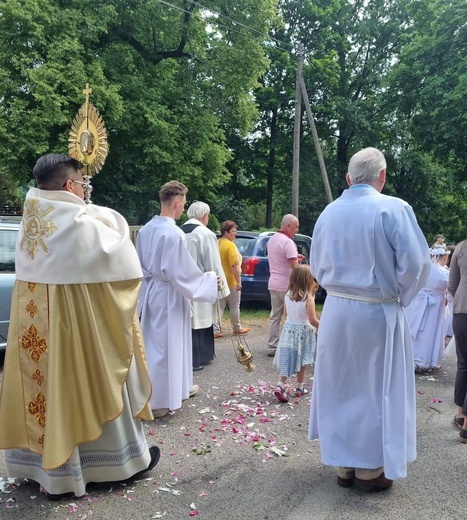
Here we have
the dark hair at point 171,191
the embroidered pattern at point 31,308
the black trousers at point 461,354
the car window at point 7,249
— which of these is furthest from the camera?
the car window at point 7,249

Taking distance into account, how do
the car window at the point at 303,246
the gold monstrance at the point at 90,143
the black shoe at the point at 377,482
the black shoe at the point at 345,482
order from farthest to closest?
the car window at the point at 303,246 < the gold monstrance at the point at 90,143 < the black shoe at the point at 345,482 < the black shoe at the point at 377,482

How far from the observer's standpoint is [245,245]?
453 inches

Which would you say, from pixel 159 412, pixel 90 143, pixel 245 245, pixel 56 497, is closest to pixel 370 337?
pixel 56 497

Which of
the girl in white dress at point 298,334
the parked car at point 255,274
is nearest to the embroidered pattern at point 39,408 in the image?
the girl in white dress at point 298,334

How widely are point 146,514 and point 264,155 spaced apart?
29.5 m

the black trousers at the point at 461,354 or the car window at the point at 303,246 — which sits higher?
the car window at the point at 303,246

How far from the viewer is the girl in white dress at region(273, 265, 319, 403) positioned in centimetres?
561

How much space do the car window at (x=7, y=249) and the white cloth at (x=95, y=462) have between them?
3460 mm

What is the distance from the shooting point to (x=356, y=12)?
3098 centimetres

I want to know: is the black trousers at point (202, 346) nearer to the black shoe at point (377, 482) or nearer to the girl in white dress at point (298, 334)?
the girl in white dress at point (298, 334)

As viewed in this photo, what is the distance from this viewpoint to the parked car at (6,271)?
21.0 ft

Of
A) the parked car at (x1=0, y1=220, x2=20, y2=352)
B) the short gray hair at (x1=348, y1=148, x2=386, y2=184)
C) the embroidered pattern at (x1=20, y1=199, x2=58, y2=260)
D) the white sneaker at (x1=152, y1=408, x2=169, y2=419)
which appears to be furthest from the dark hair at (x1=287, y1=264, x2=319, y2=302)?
the parked car at (x1=0, y1=220, x2=20, y2=352)

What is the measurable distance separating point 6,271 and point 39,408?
354 centimetres

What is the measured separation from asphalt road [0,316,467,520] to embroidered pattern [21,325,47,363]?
94cm
